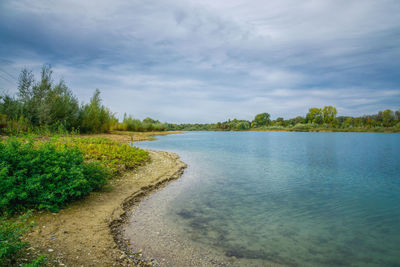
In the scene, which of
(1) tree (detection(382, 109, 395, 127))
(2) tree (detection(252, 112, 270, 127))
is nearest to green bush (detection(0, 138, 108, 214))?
(1) tree (detection(382, 109, 395, 127))

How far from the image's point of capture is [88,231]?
389cm

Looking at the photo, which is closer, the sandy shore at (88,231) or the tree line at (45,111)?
the sandy shore at (88,231)

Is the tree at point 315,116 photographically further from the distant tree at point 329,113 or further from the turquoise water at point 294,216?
the turquoise water at point 294,216

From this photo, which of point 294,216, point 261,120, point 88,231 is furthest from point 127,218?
point 261,120

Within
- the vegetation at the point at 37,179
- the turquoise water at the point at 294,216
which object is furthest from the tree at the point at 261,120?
the vegetation at the point at 37,179

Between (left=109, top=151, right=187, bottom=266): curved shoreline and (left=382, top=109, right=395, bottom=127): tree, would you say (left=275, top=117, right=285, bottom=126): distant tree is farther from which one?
(left=109, top=151, right=187, bottom=266): curved shoreline

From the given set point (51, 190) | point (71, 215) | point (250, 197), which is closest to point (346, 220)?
point (250, 197)

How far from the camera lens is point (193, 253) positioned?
3562 mm

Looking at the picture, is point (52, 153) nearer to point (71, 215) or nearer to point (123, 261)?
point (71, 215)

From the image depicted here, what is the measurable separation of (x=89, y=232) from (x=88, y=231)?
0.05 m

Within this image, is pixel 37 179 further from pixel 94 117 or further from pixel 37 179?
pixel 94 117

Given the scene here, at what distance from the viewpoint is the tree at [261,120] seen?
115 m

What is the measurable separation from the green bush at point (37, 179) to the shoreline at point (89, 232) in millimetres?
318

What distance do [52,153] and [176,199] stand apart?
137 inches
